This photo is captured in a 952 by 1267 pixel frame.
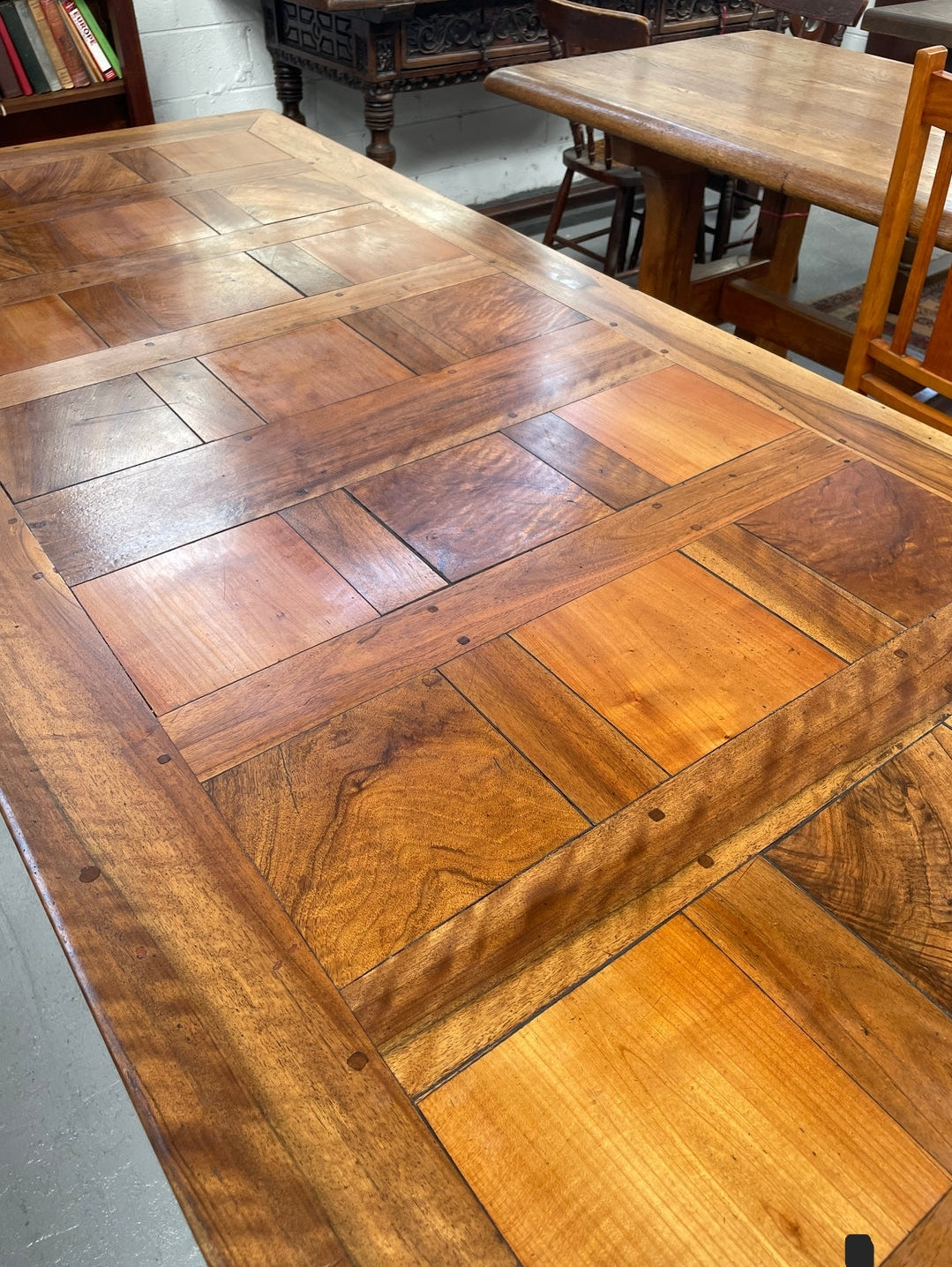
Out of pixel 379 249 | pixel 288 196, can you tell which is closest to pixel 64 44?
pixel 288 196

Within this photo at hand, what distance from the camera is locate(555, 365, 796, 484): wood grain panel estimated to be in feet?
3.36

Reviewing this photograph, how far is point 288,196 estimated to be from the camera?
1592mm

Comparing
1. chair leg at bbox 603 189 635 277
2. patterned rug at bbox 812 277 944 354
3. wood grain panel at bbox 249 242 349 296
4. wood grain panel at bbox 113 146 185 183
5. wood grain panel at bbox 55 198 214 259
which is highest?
wood grain panel at bbox 113 146 185 183

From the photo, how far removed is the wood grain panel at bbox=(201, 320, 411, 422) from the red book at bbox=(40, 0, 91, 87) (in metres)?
1.86

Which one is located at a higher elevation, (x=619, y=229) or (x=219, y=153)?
(x=219, y=153)

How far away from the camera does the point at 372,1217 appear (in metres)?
0.47

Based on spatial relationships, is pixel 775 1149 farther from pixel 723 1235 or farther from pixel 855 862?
pixel 855 862

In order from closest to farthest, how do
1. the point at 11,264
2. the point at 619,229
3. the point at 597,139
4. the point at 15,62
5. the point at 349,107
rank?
the point at 11,264, the point at 15,62, the point at 619,229, the point at 349,107, the point at 597,139

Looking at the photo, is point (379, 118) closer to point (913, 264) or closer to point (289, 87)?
point (289, 87)

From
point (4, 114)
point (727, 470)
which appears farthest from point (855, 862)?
point (4, 114)

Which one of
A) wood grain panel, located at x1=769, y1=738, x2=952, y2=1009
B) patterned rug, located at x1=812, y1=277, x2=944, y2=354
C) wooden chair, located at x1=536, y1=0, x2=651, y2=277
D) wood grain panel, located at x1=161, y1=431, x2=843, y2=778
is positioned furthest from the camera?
patterned rug, located at x1=812, y1=277, x2=944, y2=354

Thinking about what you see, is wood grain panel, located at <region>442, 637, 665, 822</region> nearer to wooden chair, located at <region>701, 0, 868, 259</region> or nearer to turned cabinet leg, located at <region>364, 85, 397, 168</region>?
wooden chair, located at <region>701, 0, 868, 259</region>

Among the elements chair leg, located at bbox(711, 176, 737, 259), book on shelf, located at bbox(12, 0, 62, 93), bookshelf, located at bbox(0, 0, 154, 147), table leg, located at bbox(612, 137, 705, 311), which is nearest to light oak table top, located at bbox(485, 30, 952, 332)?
table leg, located at bbox(612, 137, 705, 311)

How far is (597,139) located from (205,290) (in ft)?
8.91
